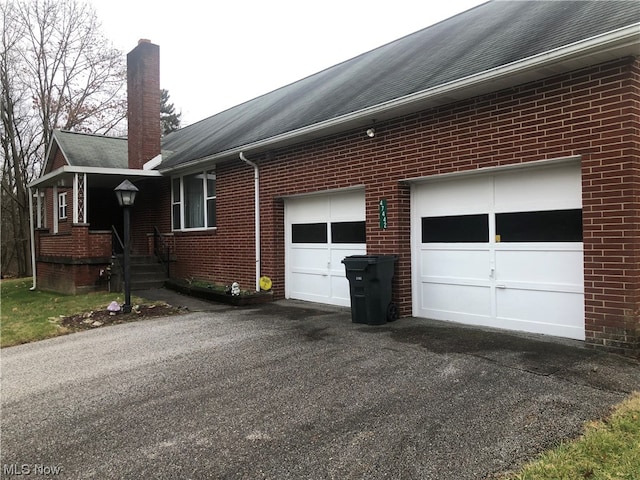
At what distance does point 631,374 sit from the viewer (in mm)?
4535

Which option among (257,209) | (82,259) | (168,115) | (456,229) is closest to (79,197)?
(82,259)

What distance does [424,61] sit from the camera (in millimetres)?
8523

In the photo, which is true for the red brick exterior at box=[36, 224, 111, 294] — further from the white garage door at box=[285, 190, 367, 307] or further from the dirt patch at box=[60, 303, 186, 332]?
the white garage door at box=[285, 190, 367, 307]

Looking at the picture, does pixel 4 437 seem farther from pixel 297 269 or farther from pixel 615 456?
pixel 297 269

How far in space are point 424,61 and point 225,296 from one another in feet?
20.5

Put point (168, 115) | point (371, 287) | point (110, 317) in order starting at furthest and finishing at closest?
point (168, 115) → point (110, 317) → point (371, 287)

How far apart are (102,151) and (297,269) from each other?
9239 mm

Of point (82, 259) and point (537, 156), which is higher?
point (537, 156)

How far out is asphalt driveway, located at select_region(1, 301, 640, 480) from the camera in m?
3.21

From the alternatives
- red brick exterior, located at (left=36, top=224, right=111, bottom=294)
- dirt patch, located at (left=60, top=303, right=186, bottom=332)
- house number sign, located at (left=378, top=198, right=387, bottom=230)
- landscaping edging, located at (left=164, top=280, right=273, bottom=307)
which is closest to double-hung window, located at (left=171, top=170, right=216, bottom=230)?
landscaping edging, located at (left=164, top=280, right=273, bottom=307)

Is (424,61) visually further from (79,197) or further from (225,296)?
(79,197)

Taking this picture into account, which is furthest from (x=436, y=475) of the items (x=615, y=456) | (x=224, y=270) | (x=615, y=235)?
(x=224, y=270)

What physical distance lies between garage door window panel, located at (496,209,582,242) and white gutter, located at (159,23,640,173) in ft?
5.84

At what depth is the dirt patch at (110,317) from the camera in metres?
8.45
